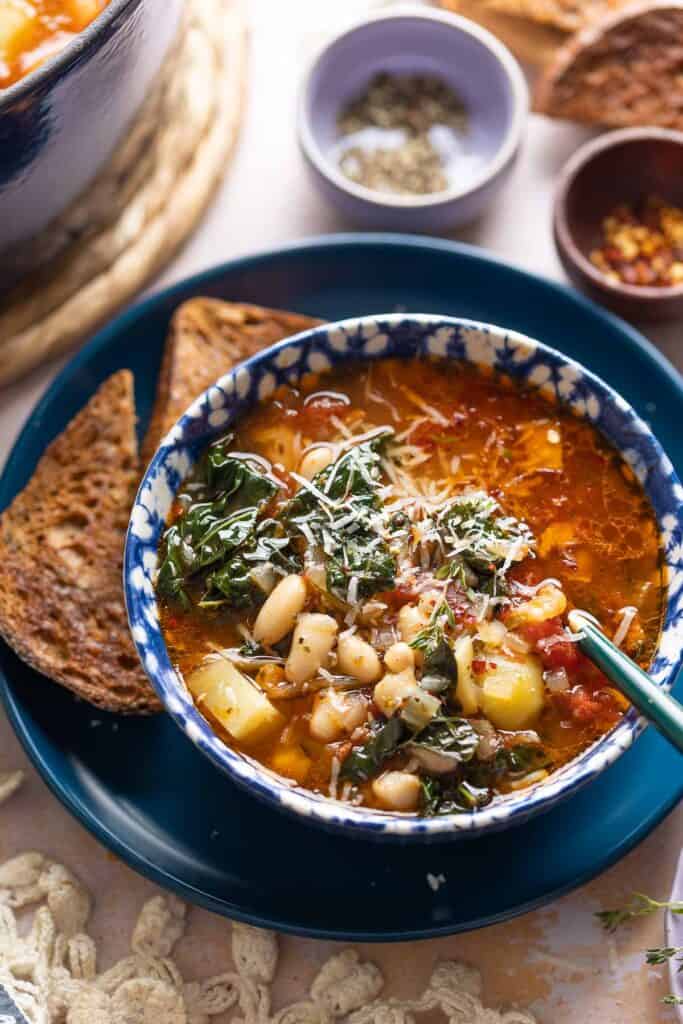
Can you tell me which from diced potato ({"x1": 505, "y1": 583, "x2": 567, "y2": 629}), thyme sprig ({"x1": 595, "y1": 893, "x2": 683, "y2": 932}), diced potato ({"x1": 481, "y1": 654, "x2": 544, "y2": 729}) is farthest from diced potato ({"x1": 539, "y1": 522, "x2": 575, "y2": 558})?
thyme sprig ({"x1": 595, "y1": 893, "x2": 683, "y2": 932})

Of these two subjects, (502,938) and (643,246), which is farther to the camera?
(643,246)

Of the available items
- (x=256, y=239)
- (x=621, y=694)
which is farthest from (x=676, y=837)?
(x=256, y=239)

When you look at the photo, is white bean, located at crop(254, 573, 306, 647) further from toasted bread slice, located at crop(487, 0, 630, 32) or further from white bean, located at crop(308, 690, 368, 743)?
toasted bread slice, located at crop(487, 0, 630, 32)

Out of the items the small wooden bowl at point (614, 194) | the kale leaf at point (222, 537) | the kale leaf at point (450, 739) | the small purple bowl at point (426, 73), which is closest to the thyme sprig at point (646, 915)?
the kale leaf at point (450, 739)

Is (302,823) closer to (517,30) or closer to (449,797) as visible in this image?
(449,797)

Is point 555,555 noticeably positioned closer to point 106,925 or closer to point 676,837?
point 676,837

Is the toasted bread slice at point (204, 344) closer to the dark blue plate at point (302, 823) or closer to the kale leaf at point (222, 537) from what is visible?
the dark blue plate at point (302, 823)

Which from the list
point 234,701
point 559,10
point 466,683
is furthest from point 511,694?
point 559,10
